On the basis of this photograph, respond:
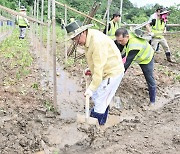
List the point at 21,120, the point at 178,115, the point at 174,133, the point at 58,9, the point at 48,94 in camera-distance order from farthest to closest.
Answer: the point at 58,9
the point at 48,94
the point at 178,115
the point at 21,120
the point at 174,133

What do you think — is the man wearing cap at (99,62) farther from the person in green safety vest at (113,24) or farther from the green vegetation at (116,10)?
the green vegetation at (116,10)

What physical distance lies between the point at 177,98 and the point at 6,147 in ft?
12.8

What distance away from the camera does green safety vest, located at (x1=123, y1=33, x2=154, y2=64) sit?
5.91m

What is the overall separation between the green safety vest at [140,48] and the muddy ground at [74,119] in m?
0.93

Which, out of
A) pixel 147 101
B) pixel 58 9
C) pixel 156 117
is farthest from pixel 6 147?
pixel 58 9

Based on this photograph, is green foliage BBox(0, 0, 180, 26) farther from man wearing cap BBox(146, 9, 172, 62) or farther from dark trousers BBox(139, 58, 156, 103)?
dark trousers BBox(139, 58, 156, 103)

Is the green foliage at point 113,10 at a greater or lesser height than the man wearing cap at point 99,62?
lesser

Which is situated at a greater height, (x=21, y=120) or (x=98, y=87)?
(x=98, y=87)

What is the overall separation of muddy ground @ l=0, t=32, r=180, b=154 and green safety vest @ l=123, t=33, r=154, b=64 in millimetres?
933

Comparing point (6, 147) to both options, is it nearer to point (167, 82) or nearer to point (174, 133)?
point (174, 133)

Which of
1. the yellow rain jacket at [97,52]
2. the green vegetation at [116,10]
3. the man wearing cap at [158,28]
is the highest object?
the yellow rain jacket at [97,52]

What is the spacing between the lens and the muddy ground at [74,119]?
437 cm

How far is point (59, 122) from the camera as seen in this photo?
17.8 feet

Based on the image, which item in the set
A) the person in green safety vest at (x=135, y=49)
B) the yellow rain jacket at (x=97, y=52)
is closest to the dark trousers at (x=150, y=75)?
the person in green safety vest at (x=135, y=49)
